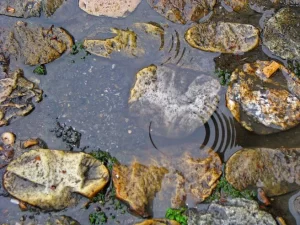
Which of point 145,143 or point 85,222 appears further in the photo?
point 145,143

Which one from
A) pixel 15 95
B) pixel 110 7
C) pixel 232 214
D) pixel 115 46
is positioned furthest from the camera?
pixel 110 7

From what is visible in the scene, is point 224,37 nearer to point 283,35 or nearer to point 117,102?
point 283,35

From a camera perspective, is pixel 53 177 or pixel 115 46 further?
pixel 115 46

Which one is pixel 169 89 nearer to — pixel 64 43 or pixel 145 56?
pixel 145 56

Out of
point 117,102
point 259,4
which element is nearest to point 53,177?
point 117,102

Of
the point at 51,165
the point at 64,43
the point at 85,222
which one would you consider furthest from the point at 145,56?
the point at 85,222

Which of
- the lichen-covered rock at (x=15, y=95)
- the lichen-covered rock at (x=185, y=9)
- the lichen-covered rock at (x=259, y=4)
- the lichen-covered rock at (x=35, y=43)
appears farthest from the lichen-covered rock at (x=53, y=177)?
the lichen-covered rock at (x=259, y=4)

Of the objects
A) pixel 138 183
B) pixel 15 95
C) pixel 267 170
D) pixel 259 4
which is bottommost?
pixel 138 183
